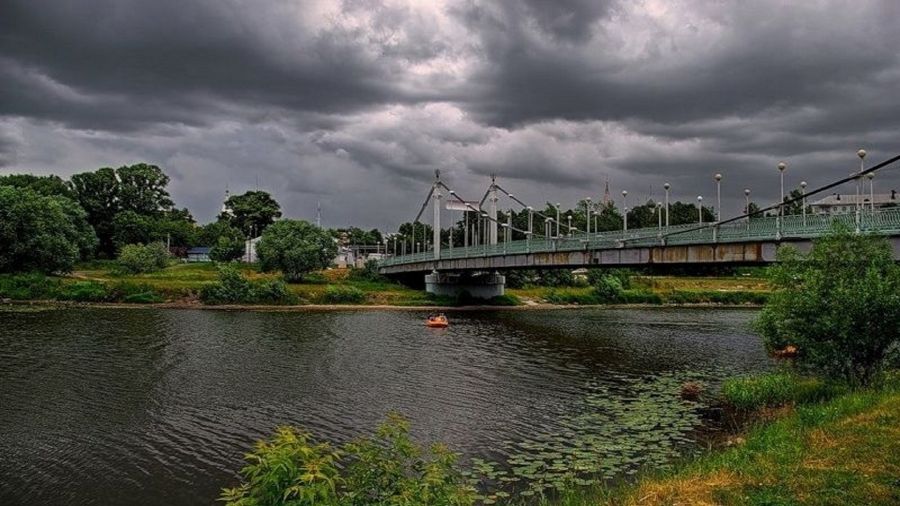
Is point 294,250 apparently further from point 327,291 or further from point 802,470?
point 802,470

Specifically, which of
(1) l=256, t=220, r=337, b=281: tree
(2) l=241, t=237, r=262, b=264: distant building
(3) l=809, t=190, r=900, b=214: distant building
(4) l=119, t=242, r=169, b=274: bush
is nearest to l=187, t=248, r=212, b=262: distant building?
(2) l=241, t=237, r=262, b=264: distant building

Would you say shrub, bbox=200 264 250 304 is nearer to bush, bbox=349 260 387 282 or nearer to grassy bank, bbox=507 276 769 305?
bush, bbox=349 260 387 282

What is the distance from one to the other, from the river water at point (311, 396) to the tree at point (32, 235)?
26655mm

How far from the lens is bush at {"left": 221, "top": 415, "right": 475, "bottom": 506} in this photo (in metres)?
8.39

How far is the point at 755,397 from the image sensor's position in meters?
25.0

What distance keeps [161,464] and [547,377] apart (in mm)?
20241

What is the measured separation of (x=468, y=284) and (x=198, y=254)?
239ft

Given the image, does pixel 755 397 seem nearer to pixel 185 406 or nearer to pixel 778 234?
pixel 778 234

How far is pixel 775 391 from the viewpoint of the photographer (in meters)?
25.3

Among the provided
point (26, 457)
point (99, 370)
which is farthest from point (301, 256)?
point (26, 457)

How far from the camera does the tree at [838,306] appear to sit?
21.3 metres

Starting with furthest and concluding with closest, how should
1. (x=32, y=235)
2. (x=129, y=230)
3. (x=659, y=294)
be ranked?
1. (x=129, y=230)
2. (x=659, y=294)
3. (x=32, y=235)

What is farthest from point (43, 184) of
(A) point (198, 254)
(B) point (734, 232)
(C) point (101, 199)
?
(B) point (734, 232)

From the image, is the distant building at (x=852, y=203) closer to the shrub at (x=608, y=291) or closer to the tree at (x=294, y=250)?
the shrub at (x=608, y=291)
